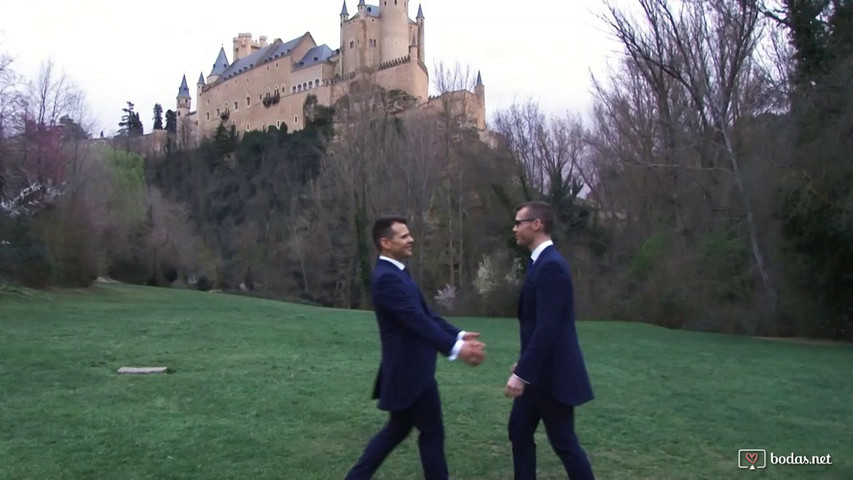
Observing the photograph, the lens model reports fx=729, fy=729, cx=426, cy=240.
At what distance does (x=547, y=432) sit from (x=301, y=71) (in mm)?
89036

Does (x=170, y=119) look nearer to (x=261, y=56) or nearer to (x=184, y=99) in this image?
(x=184, y=99)

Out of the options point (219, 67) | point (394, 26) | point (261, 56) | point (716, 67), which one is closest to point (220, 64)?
point (219, 67)

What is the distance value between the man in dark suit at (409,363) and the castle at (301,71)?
217ft

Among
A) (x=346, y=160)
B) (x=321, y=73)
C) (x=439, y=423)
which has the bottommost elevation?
(x=439, y=423)

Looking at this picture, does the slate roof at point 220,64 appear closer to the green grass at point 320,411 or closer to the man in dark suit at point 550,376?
the green grass at point 320,411

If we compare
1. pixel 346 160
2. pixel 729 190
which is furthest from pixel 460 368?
pixel 346 160

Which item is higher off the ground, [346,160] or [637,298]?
[346,160]

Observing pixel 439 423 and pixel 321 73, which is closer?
pixel 439 423

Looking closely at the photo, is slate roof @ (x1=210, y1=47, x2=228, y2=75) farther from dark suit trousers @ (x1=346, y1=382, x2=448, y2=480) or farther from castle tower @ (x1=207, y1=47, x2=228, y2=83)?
dark suit trousers @ (x1=346, y1=382, x2=448, y2=480)

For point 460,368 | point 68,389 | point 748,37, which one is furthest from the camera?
point 748,37

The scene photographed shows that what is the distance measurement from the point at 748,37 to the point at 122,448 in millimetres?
25020

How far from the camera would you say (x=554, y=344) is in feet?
13.2

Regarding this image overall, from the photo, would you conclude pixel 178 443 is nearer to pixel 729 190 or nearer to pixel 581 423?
pixel 581 423

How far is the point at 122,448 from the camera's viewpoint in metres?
5.49
